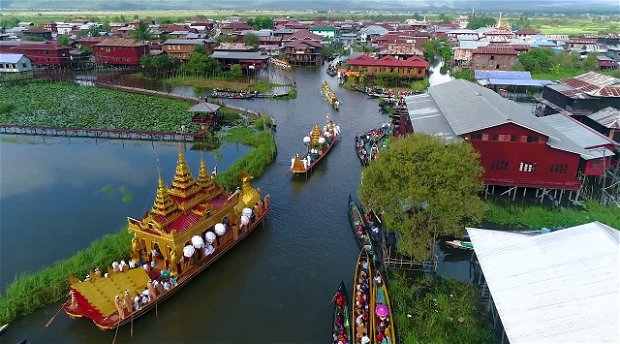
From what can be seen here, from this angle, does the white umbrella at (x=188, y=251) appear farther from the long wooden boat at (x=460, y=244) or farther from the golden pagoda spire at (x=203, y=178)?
the long wooden boat at (x=460, y=244)

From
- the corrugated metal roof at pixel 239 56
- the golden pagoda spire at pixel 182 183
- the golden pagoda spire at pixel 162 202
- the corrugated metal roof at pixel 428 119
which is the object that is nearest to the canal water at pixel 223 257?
the golden pagoda spire at pixel 162 202

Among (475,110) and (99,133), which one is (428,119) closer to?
(475,110)

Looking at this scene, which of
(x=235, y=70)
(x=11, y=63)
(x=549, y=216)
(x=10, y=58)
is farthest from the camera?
(x=235, y=70)

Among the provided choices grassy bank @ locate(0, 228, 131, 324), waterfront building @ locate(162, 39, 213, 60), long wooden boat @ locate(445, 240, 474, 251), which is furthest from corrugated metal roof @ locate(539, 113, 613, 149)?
waterfront building @ locate(162, 39, 213, 60)

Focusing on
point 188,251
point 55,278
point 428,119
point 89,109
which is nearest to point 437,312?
point 188,251

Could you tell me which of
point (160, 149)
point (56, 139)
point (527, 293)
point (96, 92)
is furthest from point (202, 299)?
point (96, 92)

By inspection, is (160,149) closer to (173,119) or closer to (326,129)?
(173,119)
